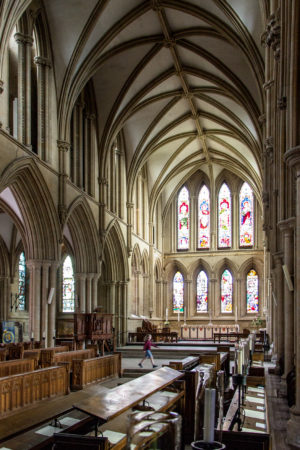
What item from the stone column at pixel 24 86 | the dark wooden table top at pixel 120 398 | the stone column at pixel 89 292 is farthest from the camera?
the stone column at pixel 89 292

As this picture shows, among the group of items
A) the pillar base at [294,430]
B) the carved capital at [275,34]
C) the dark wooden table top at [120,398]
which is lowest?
the pillar base at [294,430]

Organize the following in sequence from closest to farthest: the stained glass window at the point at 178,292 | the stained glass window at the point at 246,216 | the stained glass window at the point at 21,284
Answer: the stained glass window at the point at 21,284 → the stained glass window at the point at 246,216 → the stained glass window at the point at 178,292

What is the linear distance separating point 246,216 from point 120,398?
2896 centimetres

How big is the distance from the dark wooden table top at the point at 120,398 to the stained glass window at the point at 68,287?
71.5ft

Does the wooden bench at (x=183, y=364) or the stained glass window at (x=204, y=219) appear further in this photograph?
the stained glass window at (x=204, y=219)

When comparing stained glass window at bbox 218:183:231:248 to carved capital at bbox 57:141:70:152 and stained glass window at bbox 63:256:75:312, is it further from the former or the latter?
carved capital at bbox 57:141:70:152

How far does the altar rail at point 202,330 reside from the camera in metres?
30.9

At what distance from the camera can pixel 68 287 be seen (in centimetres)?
2725

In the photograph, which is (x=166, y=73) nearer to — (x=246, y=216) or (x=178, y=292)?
(x=246, y=216)

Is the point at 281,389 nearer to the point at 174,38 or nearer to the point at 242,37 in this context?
the point at 242,37

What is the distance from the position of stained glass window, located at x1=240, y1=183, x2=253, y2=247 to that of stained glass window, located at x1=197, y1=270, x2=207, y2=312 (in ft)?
10.7

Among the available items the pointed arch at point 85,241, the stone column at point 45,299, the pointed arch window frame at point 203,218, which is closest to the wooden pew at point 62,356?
the stone column at point 45,299

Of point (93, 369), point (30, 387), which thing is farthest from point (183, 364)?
point (93, 369)

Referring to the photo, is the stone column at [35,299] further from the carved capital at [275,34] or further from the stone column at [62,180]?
the carved capital at [275,34]
